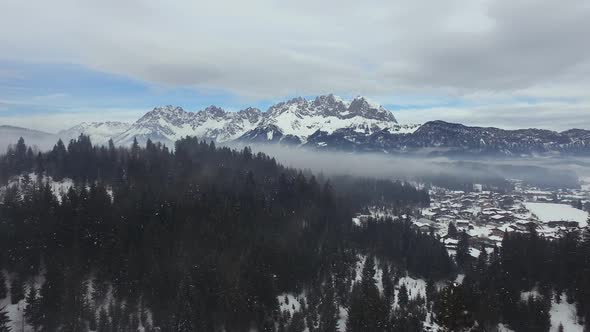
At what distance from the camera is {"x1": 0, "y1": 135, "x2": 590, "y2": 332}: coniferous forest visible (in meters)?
91.8

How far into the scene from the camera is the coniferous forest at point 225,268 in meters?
91.8

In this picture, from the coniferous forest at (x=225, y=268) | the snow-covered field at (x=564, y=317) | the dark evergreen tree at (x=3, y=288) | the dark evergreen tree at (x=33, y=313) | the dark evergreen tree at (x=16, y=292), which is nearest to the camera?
the dark evergreen tree at (x=33, y=313)

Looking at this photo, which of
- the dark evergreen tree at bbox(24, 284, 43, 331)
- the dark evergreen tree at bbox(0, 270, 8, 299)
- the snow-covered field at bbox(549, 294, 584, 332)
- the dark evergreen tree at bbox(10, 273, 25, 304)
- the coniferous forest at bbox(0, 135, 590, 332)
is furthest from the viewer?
the coniferous forest at bbox(0, 135, 590, 332)

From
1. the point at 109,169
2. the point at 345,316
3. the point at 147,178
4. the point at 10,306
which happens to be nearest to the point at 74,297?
the point at 10,306

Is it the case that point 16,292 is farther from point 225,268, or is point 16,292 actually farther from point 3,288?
point 225,268

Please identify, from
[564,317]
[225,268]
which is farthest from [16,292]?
[564,317]

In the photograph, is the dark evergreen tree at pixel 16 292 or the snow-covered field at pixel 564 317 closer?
the dark evergreen tree at pixel 16 292

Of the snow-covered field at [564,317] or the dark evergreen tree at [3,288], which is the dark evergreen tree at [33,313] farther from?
the snow-covered field at [564,317]

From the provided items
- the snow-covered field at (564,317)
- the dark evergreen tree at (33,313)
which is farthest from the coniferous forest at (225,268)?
the snow-covered field at (564,317)

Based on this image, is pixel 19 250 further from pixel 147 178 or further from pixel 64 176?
pixel 64 176

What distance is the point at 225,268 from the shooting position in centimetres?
11188

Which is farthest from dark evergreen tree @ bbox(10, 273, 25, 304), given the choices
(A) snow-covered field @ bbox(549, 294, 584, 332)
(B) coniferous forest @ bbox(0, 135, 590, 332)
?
(A) snow-covered field @ bbox(549, 294, 584, 332)

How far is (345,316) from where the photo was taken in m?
107

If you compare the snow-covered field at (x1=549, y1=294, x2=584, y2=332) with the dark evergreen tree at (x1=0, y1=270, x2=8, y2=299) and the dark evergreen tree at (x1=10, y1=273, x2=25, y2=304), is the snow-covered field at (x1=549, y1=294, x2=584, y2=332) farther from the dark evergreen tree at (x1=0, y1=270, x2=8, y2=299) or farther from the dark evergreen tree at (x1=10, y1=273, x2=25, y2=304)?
the dark evergreen tree at (x1=0, y1=270, x2=8, y2=299)
